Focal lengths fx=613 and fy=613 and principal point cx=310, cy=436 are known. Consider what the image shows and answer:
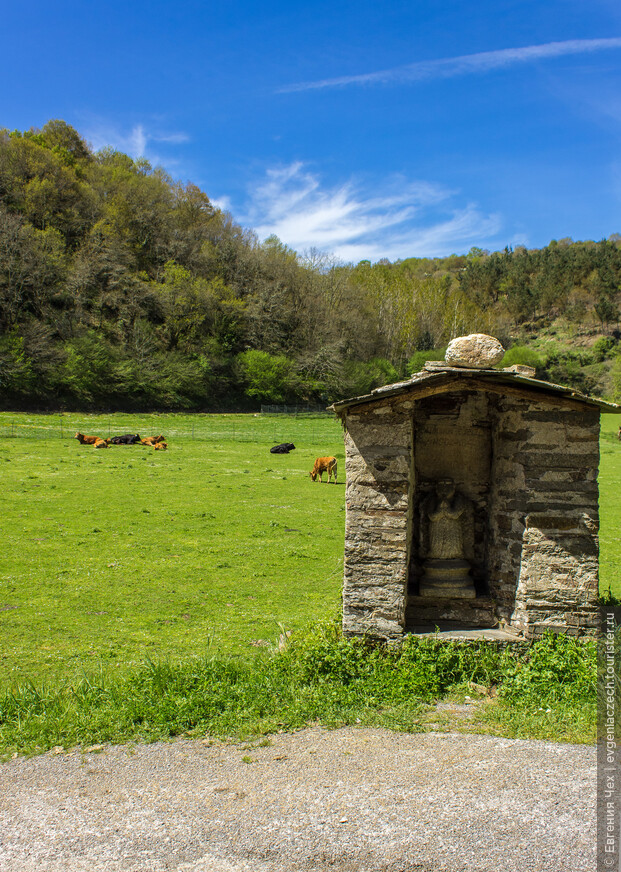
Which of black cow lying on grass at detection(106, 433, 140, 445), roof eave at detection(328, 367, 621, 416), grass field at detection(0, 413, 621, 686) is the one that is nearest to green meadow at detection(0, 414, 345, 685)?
grass field at detection(0, 413, 621, 686)

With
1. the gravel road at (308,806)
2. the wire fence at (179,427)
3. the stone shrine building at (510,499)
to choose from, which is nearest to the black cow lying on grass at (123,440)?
the wire fence at (179,427)

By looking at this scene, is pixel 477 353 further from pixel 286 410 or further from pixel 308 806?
pixel 286 410

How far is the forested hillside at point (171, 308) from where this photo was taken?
56.4 metres

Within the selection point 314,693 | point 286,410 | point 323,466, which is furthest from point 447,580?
point 286,410

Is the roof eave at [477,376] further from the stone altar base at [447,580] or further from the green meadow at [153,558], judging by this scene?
the green meadow at [153,558]

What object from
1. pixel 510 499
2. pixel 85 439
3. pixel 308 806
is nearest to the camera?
pixel 308 806

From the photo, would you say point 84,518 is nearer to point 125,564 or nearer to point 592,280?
point 125,564

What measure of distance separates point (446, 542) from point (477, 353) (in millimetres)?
2491

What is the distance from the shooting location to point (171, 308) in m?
66.5

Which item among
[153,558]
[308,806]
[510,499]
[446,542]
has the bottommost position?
[153,558]

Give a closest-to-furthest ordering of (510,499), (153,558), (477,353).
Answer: (477,353) → (510,499) → (153,558)

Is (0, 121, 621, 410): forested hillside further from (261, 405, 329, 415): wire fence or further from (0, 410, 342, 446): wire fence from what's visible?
(0, 410, 342, 446): wire fence

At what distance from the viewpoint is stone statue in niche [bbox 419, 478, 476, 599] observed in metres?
7.84

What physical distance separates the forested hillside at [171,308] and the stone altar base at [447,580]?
49.3 m
